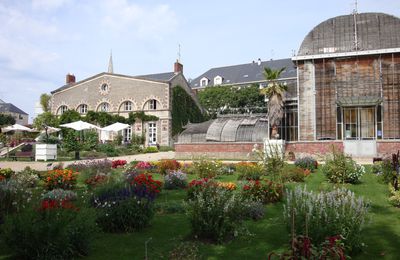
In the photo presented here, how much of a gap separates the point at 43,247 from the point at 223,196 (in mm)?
3062

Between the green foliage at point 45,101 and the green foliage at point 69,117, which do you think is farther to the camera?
the green foliage at point 45,101

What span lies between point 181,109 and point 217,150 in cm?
1835

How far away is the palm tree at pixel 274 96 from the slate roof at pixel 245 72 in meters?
38.0

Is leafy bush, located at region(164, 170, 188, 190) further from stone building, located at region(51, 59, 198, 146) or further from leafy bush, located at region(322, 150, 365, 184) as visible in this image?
stone building, located at region(51, 59, 198, 146)

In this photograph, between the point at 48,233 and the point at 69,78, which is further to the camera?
the point at 69,78

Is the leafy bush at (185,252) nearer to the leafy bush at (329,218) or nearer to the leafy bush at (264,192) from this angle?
the leafy bush at (329,218)

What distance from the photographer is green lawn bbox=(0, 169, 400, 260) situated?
18.6ft

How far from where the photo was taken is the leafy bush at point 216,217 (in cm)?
627

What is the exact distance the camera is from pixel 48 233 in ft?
16.7

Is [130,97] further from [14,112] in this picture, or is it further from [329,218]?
[14,112]

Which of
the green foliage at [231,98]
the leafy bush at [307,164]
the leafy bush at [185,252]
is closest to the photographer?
the leafy bush at [185,252]

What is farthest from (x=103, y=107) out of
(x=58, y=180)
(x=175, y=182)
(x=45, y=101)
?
(x=175, y=182)

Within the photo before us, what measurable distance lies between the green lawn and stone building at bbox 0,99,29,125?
264ft

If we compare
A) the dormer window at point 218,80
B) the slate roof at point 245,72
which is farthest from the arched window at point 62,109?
the dormer window at point 218,80
